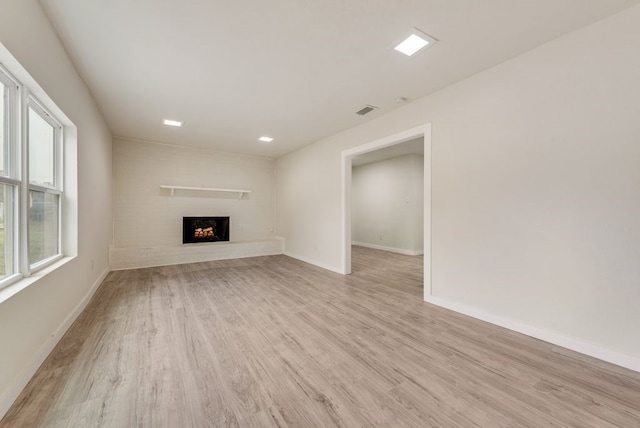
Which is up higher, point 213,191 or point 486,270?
point 213,191

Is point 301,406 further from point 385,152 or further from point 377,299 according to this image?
point 385,152

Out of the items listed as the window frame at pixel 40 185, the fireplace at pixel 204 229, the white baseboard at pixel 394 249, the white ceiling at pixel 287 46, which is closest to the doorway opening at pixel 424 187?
the white ceiling at pixel 287 46

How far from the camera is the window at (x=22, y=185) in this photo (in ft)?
5.60

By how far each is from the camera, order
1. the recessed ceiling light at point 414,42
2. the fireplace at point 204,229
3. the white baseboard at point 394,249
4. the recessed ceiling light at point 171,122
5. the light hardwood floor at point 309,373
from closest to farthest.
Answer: the light hardwood floor at point 309,373
the recessed ceiling light at point 414,42
the recessed ceiling light at point 171,122
the fireplace at point 204,229
the white baseboard at point 394,249

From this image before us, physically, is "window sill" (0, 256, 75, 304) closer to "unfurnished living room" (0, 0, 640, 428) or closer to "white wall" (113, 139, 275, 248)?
"unfurnished living room" (0, 0, 640, 428)

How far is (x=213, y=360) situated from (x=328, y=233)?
3477 mm

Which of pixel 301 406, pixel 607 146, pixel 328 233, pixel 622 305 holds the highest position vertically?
pixel 607 146

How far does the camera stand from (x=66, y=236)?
271cm

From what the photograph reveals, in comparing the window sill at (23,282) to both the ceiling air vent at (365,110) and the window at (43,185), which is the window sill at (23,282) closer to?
the window at (43,185)

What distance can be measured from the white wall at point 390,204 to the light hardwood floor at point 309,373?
4037 mm

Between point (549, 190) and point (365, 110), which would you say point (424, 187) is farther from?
point (365, 110)

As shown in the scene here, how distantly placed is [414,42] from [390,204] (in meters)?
5.55

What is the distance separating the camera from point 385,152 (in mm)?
6605

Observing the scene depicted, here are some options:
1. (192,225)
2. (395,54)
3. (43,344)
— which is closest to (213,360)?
(43,344)
